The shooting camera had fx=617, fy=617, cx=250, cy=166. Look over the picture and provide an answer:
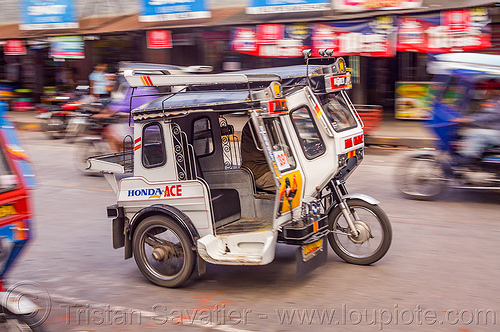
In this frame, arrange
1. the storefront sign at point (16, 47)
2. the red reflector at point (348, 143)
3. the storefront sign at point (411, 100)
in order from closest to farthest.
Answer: the red reflector at point (348, 143), the storefront sign at point (411, 100), the storefront sign at point (16, 47)

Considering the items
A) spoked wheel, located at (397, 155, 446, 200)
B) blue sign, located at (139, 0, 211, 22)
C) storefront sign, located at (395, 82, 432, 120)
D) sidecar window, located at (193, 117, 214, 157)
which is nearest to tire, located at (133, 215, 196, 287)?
sidecar window, located at (193, 117, 214, 157)

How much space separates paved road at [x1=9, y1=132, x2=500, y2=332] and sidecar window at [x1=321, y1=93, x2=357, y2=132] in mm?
1561

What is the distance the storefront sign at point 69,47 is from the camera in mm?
21938

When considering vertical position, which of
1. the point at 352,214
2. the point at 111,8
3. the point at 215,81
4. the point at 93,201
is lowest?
the point at 93,201

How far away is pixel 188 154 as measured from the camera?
6664 millimetres

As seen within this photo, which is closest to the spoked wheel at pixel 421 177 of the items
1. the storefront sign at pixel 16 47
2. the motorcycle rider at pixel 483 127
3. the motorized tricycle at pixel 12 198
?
the motorcycle rider at pixel 483 127

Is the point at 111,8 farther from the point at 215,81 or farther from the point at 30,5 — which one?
the point at 215,81

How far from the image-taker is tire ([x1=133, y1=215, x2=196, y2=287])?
6.44m

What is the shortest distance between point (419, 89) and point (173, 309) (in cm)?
1281

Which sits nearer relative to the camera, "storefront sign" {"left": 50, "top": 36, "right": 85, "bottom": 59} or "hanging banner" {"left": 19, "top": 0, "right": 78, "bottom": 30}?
"storefront sign" {"left": 50, "top": 36, "right": 85, "bottom": 59}

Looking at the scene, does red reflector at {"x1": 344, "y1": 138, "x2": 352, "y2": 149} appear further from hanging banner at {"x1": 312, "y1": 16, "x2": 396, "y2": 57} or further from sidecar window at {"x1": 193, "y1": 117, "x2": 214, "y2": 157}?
hanging banner at {"x1": 312, "y1": 16, "x2": 396, "y2": 57}

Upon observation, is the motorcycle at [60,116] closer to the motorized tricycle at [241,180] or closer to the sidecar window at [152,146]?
the motorized tricycle at [241,180]

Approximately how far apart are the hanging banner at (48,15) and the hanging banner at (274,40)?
7.69m

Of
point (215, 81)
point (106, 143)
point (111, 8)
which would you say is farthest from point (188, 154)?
point (111, 8)
